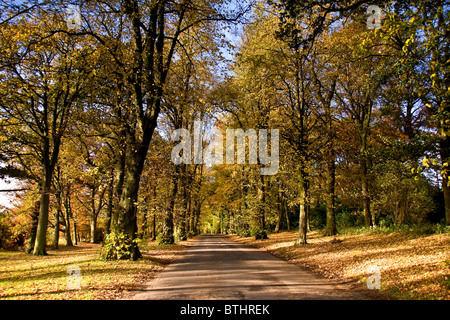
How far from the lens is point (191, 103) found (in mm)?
14195

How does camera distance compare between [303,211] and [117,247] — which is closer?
[117,247]

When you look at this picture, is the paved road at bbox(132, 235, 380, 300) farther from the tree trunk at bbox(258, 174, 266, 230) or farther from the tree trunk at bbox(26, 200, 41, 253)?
the tree trunk at bbox(26, 200, 41, 253)

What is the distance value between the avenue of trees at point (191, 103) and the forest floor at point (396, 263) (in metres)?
2.69

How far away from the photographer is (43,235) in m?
16.1

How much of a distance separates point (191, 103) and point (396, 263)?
10760mm

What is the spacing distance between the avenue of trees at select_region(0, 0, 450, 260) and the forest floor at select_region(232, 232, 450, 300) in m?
2.69

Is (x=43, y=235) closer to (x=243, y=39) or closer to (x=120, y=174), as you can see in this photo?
(x=120, y=174)

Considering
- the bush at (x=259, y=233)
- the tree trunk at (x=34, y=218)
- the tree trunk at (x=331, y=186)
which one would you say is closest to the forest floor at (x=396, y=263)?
the tree trunk at (x=331, y=186)

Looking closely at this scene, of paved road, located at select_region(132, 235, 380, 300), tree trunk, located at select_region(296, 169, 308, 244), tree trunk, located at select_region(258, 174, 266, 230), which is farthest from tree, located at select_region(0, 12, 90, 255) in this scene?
tree trunk, located at select_region(258, 174, 266, 230)

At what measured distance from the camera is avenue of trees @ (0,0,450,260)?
10.6 m

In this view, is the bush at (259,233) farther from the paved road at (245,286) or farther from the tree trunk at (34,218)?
the tree trunk at (34,218)

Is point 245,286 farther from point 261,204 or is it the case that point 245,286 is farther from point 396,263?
point 261,204

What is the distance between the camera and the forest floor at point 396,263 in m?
5.82

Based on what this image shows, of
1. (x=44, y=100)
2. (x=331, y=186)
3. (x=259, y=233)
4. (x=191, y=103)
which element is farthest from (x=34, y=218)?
(x=331, y=186)
